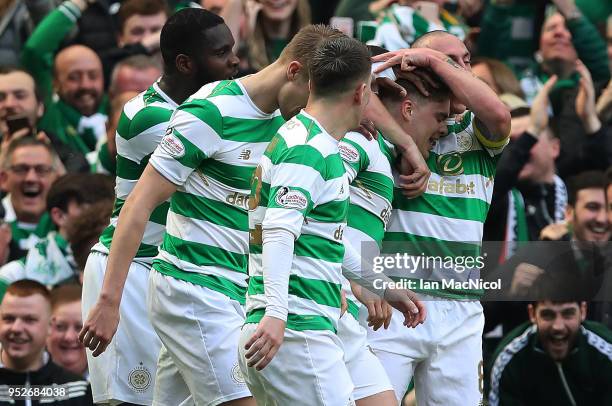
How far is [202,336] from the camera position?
6145mm

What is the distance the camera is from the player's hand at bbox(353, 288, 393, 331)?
20.5 ft

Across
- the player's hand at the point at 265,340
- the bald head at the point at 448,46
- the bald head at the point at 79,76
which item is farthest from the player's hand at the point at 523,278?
the bald head at the point at 79,76

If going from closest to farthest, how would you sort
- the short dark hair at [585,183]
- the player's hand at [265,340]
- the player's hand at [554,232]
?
the player's hand at [265,340] < the player's hand at [554,232] < the short dark hair at [585,183]

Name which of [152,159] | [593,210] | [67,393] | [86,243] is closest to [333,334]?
[152,159]

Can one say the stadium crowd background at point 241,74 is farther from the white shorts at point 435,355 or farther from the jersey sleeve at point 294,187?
the jersey sleeve at point 294,187

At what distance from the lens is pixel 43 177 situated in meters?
10.3

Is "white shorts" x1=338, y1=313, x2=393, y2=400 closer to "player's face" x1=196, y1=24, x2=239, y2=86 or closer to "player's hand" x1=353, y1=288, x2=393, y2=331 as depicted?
"player's hand" x1=353, y1=288, x2=393, y2=331

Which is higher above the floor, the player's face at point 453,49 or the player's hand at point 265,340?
the player's face at point 453,49

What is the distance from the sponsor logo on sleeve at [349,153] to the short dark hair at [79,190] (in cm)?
331

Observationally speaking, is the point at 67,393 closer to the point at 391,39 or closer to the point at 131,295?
the point at 131,295

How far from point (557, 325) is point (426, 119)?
2352mm

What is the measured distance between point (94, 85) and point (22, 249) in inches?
76.2

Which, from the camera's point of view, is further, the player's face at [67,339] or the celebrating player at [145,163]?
the player's face at [67,339]

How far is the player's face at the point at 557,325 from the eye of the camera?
8.69 m
